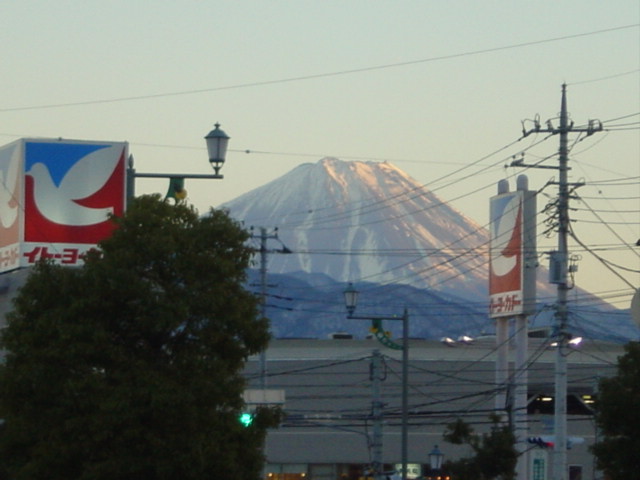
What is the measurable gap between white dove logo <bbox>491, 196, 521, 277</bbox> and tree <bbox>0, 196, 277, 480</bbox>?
32052 millimetres

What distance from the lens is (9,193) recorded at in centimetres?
3909

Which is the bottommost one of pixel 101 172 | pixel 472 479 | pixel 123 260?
pixel 472 479

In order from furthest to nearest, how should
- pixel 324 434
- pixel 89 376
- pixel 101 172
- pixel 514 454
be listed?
pixel 324 434
pixel 514 454
pixel 101 172
pixel 89 376

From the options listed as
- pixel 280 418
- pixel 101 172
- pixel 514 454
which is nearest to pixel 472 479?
pixel 514 454

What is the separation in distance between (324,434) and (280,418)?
47.9 meters

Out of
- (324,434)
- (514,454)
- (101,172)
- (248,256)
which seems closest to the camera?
(248,256)

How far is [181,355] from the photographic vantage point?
18.8 m

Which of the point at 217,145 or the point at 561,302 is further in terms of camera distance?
the point at 561,302

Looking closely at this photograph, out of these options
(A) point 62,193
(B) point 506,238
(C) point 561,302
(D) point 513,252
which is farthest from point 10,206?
(B) point 506,238

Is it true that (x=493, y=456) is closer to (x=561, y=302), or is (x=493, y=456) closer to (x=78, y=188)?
(x=561, y=302)

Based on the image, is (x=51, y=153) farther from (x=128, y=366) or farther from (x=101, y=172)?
(x=128, y=366)

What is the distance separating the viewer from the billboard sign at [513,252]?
5006 cm

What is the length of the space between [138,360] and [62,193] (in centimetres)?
2048

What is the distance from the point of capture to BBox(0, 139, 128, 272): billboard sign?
38.1 m
